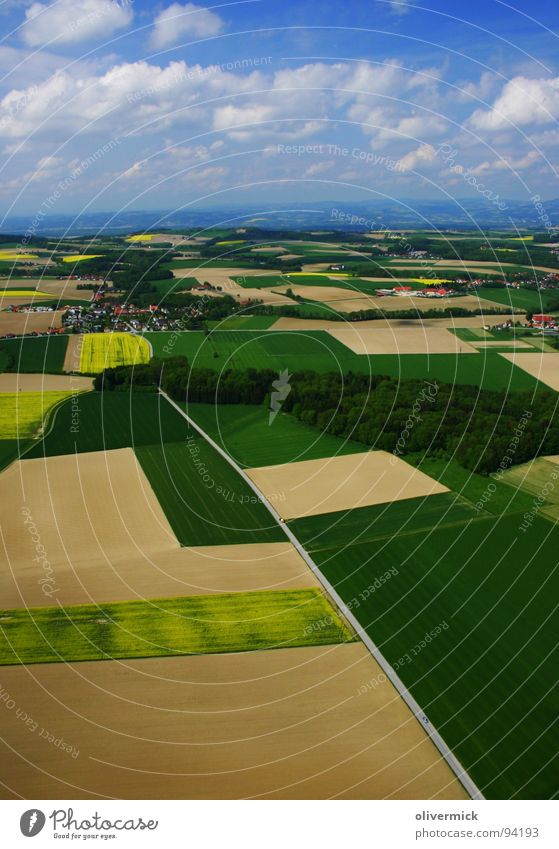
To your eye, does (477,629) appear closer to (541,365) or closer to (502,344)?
(541,365)

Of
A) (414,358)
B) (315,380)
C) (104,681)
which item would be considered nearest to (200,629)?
(104,681)

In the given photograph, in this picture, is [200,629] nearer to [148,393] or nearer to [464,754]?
[464,754]

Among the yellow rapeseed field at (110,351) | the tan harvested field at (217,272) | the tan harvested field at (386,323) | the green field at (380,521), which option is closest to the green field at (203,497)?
the green field at (380,521)

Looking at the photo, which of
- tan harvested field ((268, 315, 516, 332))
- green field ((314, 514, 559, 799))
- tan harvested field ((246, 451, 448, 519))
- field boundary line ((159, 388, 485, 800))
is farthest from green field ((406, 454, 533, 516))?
tan harvested field ((268, 315, 516, 332))

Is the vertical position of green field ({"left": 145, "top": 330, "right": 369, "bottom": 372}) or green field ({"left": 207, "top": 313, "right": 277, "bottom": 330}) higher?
green field ({"left": 207, "top": 313, "right": 277, "bottom": 330})

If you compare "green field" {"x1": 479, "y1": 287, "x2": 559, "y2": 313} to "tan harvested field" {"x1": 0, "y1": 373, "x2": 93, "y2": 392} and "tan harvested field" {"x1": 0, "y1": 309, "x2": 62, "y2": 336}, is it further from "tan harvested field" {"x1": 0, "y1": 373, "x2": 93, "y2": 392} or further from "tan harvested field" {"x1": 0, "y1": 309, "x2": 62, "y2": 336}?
"tan harvested field" {"x1": 0, "y1": 373, "x2": 93, "y2": 392}
